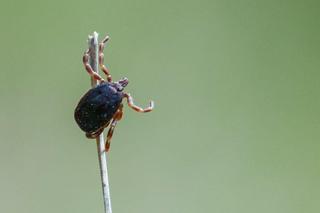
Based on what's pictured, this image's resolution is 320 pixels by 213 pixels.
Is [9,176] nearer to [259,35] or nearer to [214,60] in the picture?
[214,60]

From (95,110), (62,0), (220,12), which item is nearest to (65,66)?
(62,0)

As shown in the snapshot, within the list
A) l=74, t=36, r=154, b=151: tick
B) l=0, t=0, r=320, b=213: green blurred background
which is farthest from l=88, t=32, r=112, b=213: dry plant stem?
l=0, t=0, r=320, b=213: green blurred background

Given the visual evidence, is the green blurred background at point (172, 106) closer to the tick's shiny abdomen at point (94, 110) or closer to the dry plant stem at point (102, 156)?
the tick's shiny abdomen at point (94, 110)

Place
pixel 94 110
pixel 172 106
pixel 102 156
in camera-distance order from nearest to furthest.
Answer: pixel 102 156, pixel 94 110, pixel 172 106

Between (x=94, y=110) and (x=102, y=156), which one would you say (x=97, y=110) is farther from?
(x=102, y=156)

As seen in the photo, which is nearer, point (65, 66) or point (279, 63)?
point (65, 66)

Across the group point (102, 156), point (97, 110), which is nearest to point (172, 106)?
point (97, 110)

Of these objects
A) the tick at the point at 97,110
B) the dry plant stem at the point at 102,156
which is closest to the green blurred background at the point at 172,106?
the tick at the point at 97,110
